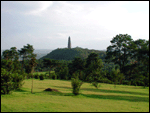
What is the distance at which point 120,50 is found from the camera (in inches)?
1214

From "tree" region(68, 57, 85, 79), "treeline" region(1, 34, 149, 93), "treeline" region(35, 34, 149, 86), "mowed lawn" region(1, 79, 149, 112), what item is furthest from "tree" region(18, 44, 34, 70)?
"mowed lawn" region(1, 79, 149, 112)

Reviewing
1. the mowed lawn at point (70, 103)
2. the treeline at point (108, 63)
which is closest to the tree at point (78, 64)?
the treeline at point (108, 63)

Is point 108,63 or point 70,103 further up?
point 108,63

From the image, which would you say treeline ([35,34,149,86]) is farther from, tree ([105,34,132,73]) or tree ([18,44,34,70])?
tree ([18,44,34,70])

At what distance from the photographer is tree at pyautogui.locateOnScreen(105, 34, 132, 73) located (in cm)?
2997

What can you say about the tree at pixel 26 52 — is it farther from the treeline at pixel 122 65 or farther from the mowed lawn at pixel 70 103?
the mowed lawn at pixel 70 103

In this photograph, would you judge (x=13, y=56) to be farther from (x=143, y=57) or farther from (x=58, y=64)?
(x=143, y=57)

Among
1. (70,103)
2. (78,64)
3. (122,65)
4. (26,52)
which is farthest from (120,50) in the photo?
(26,52)

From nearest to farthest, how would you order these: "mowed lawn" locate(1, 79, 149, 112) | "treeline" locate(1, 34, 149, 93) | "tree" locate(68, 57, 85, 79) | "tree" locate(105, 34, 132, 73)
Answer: "mowed lawn" locate(1, 79, 149, 112) → "treeline" locate(1, 34, 149, 93) → "tree" locate(105, 34, 132, 73) → "tree" locate(68, 57, 85, 79)

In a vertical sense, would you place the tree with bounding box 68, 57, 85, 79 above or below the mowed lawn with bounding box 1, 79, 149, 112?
above

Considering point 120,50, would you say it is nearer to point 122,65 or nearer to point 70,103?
point 122,65

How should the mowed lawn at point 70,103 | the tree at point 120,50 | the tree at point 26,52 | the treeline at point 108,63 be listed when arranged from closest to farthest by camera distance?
the mowed lawn at point 70,103 → the treeline at point 108,63 → the tree at point 120,50 → the tree at point 26,52

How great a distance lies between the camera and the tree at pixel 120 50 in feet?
98.3

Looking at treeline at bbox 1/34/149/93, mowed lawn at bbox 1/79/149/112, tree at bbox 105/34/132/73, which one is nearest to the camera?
mowed lawn at bbox 1/79/149/112
